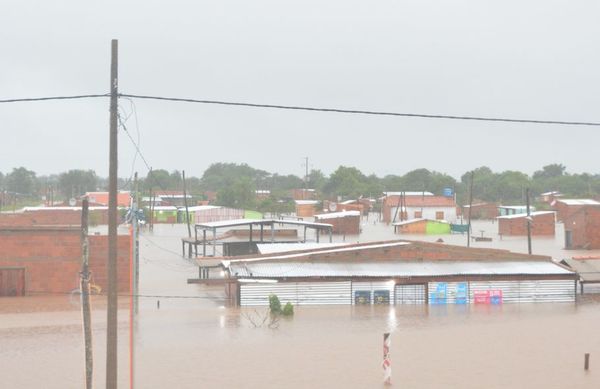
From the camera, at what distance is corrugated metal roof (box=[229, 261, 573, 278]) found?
3097 cm

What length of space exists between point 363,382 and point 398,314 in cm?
1124

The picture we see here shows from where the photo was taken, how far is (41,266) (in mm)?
32500

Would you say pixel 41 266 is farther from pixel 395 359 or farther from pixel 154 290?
pixel 395 359

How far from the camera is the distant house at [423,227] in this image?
257ft

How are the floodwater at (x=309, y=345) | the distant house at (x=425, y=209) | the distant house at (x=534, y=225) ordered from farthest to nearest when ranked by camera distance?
the distant house at (x=425, y=209), the distant house at (x=534, y=225), the floodwater at (x=309, y=345)

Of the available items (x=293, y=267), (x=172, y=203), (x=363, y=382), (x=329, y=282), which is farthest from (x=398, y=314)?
(x=172, y=203)

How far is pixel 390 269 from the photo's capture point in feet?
105

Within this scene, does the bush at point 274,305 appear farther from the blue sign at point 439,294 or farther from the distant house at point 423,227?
the distant house at point 423,227

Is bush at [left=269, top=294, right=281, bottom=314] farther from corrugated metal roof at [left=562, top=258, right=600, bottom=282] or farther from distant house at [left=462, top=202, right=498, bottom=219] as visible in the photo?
distant house at [left=462, top=202, right=498, bottom=219]

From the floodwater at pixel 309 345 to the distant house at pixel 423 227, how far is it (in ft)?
151

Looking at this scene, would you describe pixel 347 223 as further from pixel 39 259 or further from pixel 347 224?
pixel 39 259

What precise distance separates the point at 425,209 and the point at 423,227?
16.3 m

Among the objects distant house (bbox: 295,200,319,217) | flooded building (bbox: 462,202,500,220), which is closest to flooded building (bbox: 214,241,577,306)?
distant house (bbox: 295,200,319,217)

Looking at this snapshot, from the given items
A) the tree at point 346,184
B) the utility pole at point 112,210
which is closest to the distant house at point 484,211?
the tree at point 346,184
